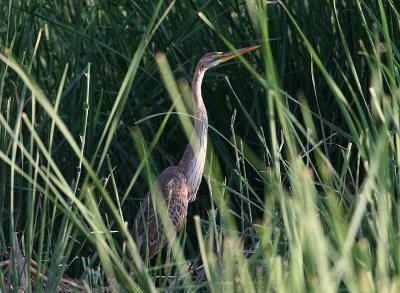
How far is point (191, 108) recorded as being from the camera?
5086 millimetres

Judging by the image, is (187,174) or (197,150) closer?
(197,150)

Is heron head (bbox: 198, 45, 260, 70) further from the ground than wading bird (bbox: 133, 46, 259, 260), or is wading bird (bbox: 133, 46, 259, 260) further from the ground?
heron head (bbox: 198, 45, 260, 70)

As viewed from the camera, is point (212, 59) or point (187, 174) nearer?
point (212, 59)

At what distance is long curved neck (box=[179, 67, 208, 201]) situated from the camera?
474 centimetres

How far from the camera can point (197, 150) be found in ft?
15.3

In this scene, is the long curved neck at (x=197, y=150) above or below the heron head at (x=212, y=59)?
below

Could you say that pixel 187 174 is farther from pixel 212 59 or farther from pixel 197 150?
pixel 212 59

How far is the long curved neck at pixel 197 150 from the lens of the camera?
4.74m

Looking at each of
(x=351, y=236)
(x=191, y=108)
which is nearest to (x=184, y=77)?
(x=191, y=108)

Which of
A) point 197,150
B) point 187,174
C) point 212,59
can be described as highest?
point 212,59

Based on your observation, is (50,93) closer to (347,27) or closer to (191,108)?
(191,108)

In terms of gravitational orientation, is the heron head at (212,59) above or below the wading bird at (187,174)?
above

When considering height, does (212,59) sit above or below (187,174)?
above

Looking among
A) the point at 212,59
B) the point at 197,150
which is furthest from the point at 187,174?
the point at 212,59
